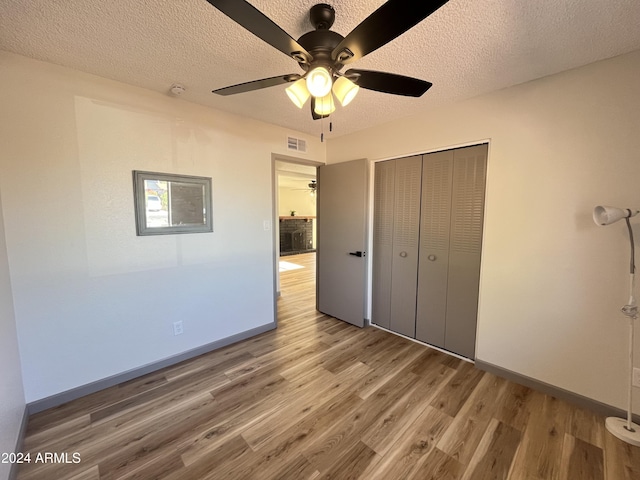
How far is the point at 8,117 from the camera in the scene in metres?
1.66

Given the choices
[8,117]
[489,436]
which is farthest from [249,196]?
[489,436]

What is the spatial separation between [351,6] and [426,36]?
505 millimetres

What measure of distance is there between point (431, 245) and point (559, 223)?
3.25 ft

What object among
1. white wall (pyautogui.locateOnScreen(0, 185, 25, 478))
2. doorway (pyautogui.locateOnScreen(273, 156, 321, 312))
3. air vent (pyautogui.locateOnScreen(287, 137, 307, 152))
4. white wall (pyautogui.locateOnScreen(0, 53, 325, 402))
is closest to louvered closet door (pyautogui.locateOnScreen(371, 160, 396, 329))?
air vent (pyautogui.locateOnScreen(287, 137, 307, 152))

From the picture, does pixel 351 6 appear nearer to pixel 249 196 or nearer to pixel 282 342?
pixel 249 196

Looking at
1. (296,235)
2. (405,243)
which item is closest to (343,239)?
(405,243)

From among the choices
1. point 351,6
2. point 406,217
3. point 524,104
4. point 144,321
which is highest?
point 351,6

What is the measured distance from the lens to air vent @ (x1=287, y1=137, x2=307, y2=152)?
10.3 ft

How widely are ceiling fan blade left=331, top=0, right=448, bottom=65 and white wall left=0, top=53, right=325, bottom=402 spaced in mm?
1783

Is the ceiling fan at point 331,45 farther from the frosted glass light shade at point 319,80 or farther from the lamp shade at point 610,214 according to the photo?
the lamp shade at point 610,214

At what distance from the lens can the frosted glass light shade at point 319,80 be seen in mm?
1224

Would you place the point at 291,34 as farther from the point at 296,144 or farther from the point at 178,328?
the point at 178,328

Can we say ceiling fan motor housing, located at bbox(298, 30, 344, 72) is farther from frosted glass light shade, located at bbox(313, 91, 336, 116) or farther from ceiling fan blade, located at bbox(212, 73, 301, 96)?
frosted glass light shade, located at bbox(313, 91, 336, 116)

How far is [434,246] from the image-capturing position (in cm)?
265
